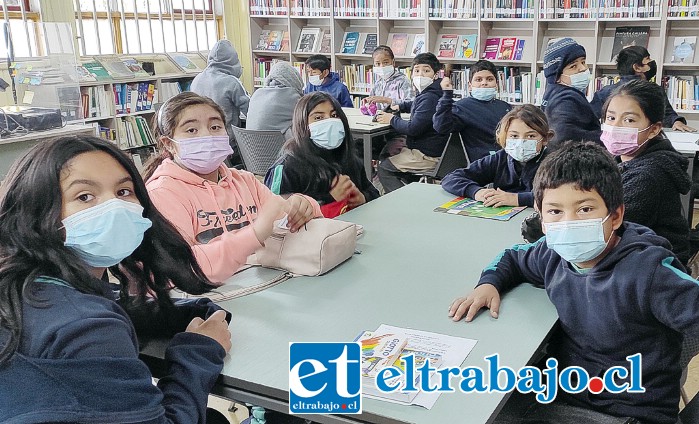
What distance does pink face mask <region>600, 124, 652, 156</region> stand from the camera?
211 centimetres

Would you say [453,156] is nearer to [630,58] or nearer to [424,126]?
[424,126]

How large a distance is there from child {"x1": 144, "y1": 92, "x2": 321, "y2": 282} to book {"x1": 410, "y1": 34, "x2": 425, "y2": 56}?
14.6ft

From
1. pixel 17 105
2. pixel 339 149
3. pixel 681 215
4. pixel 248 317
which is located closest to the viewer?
pixel 248 317

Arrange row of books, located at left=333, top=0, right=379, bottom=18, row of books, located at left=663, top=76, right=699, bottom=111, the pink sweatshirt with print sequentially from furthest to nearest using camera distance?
row of books, located at left=333, top=0, right=379, bottom=18
row of books, located at left=663, top=76, right=699, bottom=111
the pink sweatshirt with print

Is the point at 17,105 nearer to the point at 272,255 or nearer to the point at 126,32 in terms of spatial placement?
the point at 126,32

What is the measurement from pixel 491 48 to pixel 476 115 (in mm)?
2351

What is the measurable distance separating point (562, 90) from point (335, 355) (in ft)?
8.11

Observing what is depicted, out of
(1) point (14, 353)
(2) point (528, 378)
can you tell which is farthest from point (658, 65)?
(1) point (14, 353)

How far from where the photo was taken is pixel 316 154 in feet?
8.64

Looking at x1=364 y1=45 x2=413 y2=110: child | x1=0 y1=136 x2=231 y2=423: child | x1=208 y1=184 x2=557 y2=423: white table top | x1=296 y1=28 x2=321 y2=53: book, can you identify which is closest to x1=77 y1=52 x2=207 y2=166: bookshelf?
x1=296 y1=28 x2=321 y2=53: book

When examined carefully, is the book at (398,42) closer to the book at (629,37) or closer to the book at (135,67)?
the book at (629,37)

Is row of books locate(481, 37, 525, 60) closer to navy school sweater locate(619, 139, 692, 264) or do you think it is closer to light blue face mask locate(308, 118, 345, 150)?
light blue face mask locate(308, 118, 345, 150)

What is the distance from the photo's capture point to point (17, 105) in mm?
4305

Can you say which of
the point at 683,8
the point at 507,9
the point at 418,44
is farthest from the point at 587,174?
the point at 418,44
